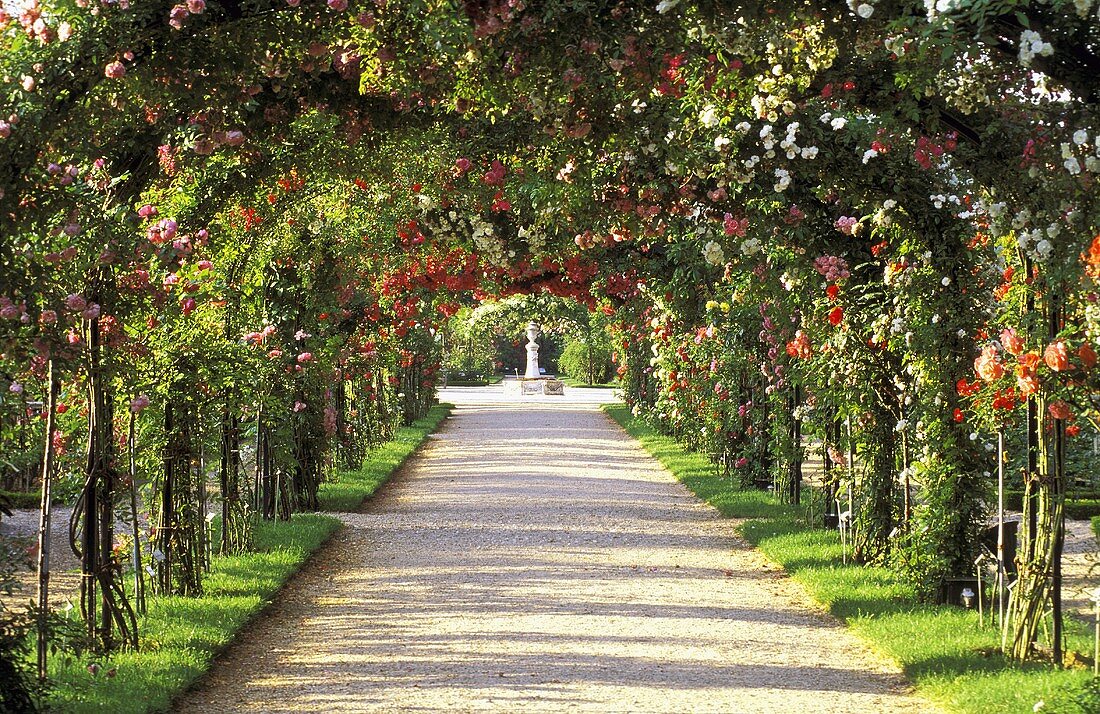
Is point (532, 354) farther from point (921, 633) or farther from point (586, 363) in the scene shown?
point (921, 633)

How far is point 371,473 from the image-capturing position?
14.3m

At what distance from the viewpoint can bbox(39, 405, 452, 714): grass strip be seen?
16.4 feet

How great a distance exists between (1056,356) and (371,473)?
33.5ft

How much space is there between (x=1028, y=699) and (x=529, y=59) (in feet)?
9.76

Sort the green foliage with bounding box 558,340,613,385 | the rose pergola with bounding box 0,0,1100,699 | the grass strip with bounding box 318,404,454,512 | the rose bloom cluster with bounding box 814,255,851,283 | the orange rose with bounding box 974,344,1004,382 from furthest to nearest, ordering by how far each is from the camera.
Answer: the green foliage with bounding box 558,340,613,385, the grass strip with bounding box 318,404,454,512, the rose bloom cluster with bounding box 814,255,851,283, the orange rose with bounding box 974,344,1004,382, the rose pergola with bounding box 0,0,1100,699

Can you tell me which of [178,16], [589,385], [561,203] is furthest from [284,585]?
[589,385]

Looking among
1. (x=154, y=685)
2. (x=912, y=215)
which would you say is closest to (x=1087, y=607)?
(x=912, y=215)

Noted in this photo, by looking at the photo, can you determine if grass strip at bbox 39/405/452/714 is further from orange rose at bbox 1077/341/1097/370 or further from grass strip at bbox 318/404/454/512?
orange rose at bbox 1077/341/1097/370

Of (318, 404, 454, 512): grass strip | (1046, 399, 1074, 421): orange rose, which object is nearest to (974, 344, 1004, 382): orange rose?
(1046, 399, 1074, 421): orange rose

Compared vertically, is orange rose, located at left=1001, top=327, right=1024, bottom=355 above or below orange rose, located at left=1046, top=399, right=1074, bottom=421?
above

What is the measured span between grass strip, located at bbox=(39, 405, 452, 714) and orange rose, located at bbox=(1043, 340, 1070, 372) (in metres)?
3.57

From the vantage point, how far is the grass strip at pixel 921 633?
195 inches

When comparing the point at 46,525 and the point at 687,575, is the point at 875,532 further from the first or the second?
the point at 46,525

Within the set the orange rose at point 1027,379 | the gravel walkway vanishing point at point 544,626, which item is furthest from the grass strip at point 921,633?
the orange rose at point 1027,379
